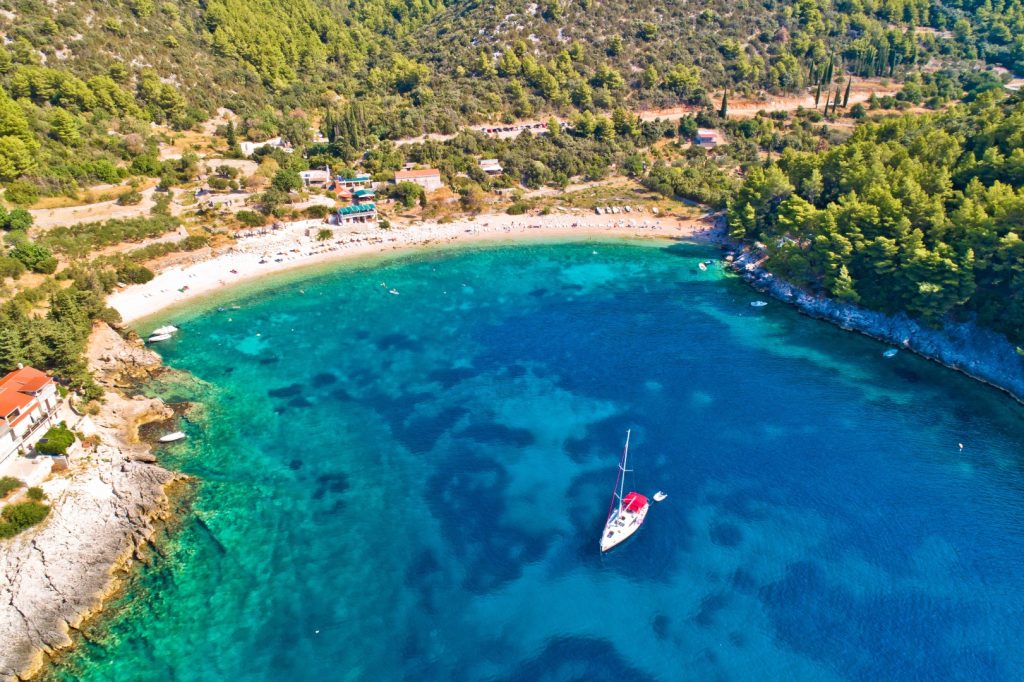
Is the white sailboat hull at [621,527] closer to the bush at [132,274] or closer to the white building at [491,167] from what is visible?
the bush at [132,274]

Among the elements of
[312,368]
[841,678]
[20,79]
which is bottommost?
[841,678]

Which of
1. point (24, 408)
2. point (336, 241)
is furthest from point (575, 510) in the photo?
point (336, 241)

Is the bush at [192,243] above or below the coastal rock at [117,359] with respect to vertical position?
above

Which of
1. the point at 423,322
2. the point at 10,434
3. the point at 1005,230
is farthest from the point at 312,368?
the point at 1005,230

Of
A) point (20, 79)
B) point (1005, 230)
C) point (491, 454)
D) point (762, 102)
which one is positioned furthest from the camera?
point (762, 102)

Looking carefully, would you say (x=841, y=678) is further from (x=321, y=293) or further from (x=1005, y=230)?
(x=321, y=293)

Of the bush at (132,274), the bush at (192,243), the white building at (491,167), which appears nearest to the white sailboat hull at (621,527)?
the bush at (132,274)
